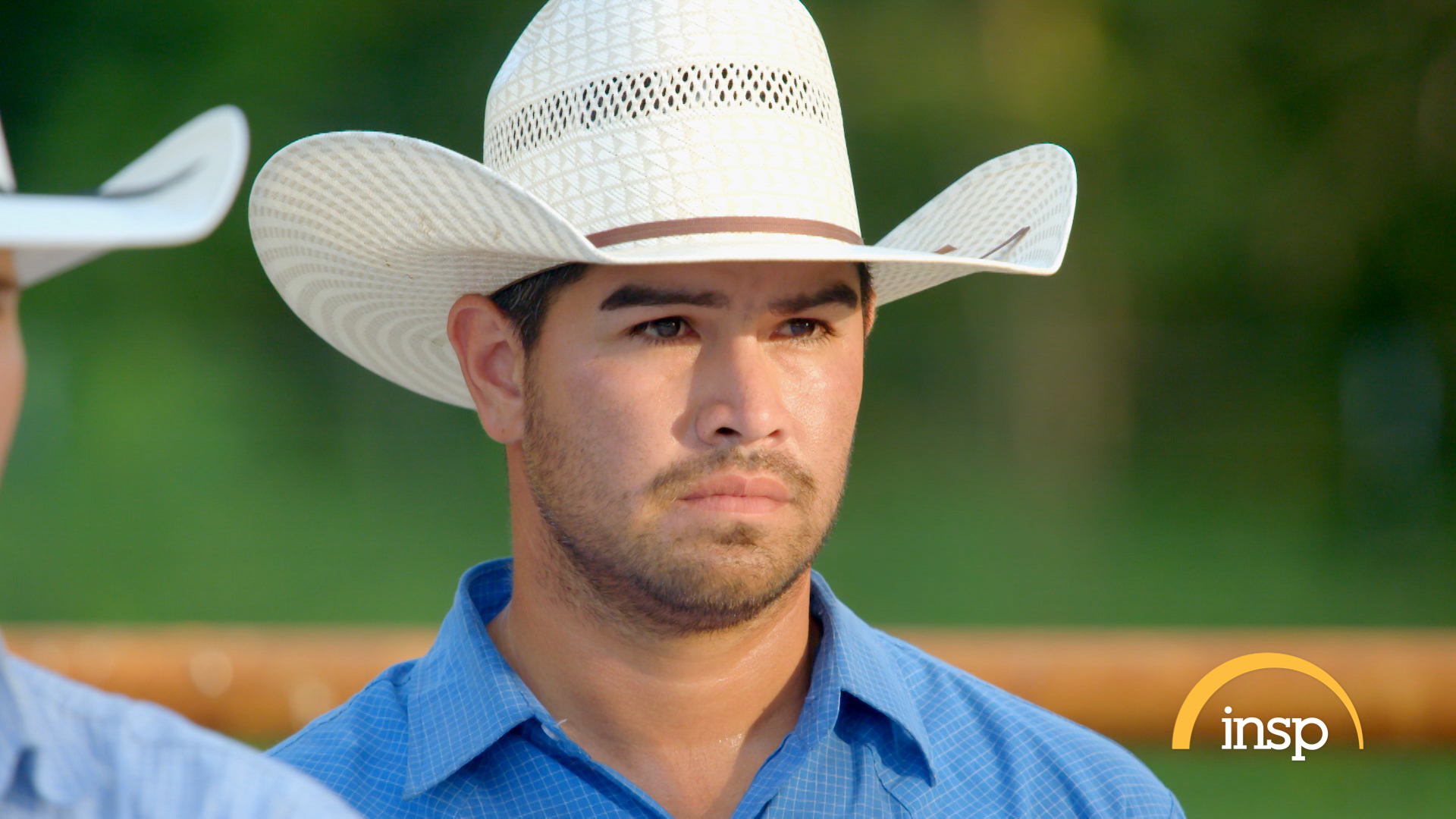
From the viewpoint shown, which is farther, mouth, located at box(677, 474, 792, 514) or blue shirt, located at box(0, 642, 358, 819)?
mouth, located at box(677, 474, 792, 514)

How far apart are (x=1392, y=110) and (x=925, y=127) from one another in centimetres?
291

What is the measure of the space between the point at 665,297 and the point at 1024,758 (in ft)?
2.26

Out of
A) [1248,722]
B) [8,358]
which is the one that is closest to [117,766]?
[8,358]

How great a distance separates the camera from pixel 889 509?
314 inches

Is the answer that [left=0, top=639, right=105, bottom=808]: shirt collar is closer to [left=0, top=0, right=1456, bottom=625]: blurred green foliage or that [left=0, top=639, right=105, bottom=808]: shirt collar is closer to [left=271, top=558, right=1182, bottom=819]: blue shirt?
[left=271, top=558, right=1182, bottom=819]: blue shirt

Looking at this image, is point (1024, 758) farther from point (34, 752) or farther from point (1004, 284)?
point (1004, 284)

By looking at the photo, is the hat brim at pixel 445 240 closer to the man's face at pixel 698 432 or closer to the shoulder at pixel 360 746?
the man's face at pixel 698 432

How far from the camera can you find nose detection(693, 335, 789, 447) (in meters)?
1.56

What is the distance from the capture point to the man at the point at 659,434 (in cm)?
158

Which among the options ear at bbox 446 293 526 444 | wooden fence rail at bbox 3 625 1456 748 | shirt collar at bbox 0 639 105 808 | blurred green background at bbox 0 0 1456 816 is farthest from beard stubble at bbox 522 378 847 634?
blurred green background at bbox 0 0 1456 816

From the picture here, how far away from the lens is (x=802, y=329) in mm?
1663

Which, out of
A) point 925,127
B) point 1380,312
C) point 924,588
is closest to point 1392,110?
point 1380,312

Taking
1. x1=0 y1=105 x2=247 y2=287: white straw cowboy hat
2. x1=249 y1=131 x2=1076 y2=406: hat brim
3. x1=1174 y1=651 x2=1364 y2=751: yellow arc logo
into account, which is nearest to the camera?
x1=0 y1=105 x2=247 y2=287: white straw cowboy hat

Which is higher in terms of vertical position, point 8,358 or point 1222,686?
point 8,358
